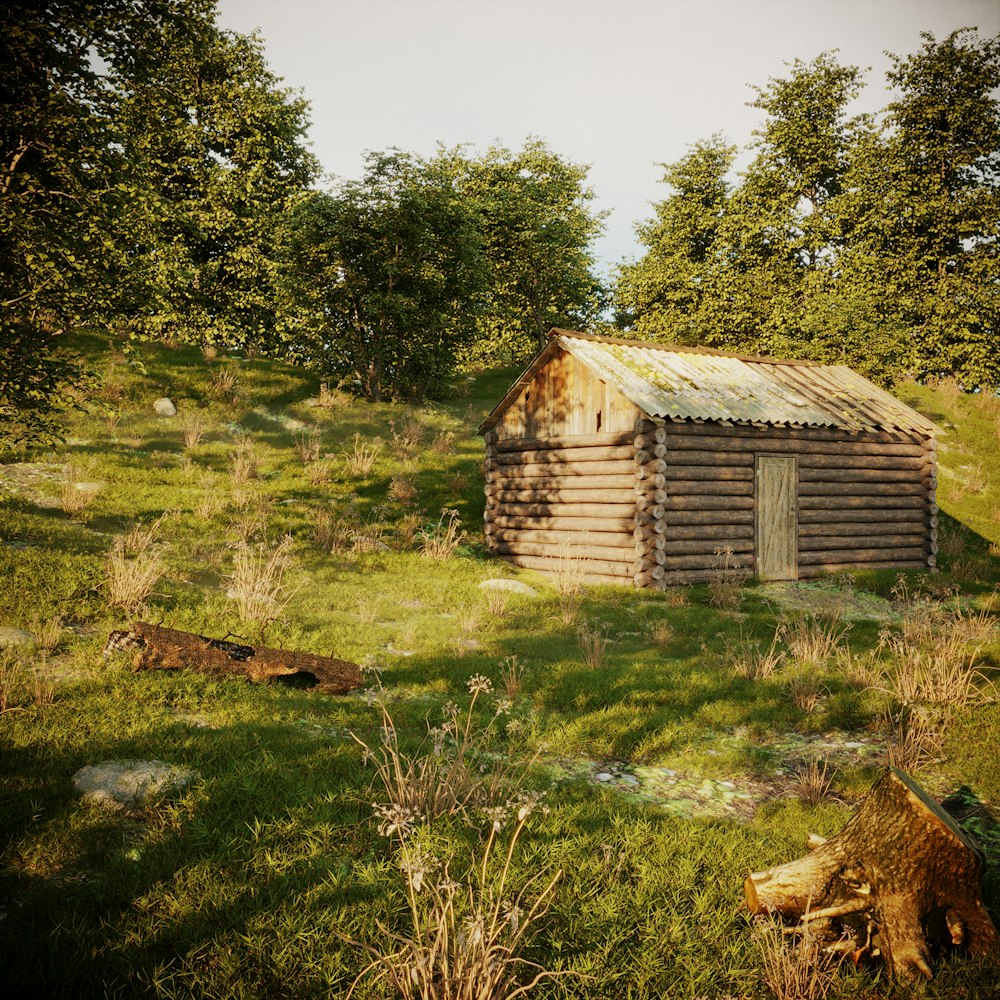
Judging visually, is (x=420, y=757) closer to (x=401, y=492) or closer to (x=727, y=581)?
(x=727, y=581)

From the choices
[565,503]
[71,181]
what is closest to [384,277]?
[565,503]

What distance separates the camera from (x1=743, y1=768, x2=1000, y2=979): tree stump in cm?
338

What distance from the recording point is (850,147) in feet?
92.2

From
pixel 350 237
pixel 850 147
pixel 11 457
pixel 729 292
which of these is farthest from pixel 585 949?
pixel 850 147

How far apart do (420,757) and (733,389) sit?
12.9 metres

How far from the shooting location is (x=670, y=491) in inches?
549

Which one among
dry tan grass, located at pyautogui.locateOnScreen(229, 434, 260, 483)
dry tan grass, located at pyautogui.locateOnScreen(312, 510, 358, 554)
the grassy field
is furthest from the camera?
dry tan grass, located at pyautogui.locateOnScreen(229, 434, 260, 483)

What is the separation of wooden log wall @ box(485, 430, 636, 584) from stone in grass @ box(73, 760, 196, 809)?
9162 millimetres

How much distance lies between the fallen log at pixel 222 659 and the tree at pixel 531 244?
27.6 metres

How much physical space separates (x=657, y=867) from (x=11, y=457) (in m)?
14.7

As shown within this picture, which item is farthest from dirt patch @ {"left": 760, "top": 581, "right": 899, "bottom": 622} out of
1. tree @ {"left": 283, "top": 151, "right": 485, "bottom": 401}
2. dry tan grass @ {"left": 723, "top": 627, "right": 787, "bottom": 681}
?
tree @ {"left": 283, "top": 151, "right": 485, "bottom": 401}

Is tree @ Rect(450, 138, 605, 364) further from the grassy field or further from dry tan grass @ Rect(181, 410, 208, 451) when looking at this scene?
the grassy field

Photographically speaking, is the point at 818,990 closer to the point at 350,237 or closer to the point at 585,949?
the point at 585,949

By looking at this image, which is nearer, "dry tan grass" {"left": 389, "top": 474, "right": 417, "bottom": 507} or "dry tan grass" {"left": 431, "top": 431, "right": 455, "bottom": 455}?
"dry tan grass" {"left": 389, "top": 474, "right": 417, "bottom": 507}
